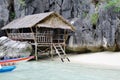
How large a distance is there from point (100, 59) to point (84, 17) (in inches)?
221

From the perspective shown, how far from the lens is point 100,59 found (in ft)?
75.3

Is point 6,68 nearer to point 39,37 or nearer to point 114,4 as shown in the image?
point 39,37

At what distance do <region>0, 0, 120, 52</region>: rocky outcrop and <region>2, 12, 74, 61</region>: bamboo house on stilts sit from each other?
141cm

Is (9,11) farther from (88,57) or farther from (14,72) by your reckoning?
(14,72)

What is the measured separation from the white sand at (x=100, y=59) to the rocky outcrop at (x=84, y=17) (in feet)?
3.06

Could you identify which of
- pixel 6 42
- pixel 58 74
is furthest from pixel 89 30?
pixel 58 74

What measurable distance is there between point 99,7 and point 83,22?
90.8 inches

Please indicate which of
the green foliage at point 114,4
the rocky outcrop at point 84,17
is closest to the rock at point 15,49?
the rocky outcrop at point 84,17

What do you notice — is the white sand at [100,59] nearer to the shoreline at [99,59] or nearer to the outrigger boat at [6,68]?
the shoreline at [99,59]

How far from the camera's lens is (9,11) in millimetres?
31156

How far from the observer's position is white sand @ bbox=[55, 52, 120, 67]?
70.9 feet

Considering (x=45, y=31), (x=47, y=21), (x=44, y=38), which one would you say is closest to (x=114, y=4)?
(x=47, y=21)

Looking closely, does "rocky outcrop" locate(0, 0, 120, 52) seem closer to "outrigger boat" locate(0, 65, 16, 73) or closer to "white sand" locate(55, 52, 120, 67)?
"white sand" locate(55, 52, 120, 67)

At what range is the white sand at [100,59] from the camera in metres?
21.6
